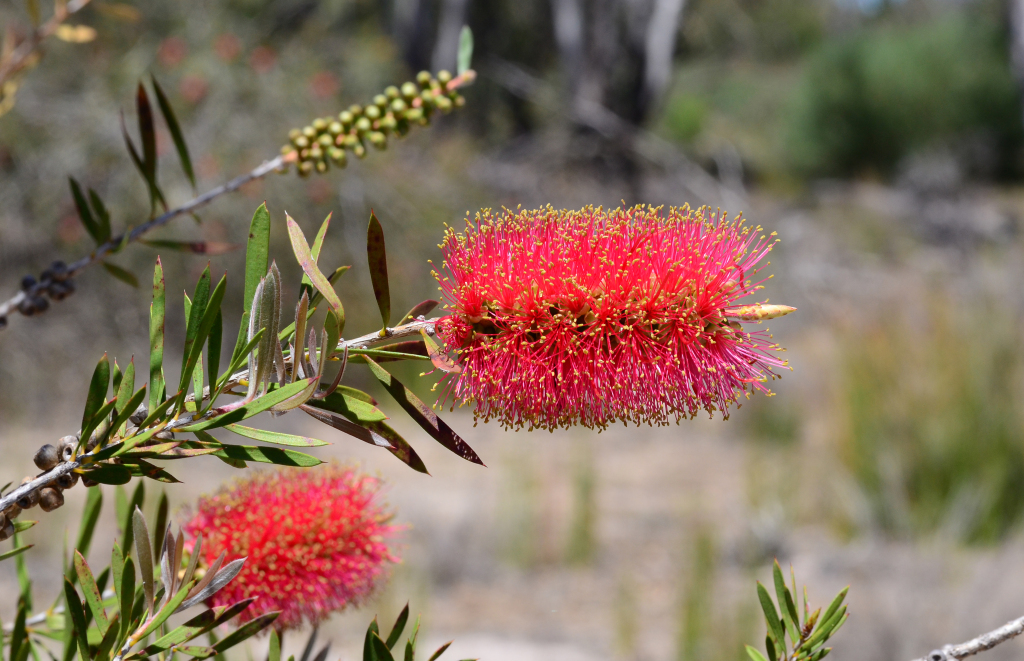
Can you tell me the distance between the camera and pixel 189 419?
1.68ft

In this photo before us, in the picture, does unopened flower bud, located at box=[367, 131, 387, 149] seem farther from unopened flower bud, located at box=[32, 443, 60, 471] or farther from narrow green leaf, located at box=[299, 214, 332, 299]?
unopened flower bud, located at box=[32, 443, 60, 471]

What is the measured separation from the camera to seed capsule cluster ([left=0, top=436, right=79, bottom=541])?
19.7 inches

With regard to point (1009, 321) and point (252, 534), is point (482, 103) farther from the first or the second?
point (252, 534)

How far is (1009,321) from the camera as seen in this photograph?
13.0ft

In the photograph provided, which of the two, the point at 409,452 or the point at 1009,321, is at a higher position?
the point at 1009,321

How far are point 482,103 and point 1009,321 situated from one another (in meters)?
9.29

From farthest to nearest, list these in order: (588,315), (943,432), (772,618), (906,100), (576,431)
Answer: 1. (906,100)
2. (576,431)
3. (943,432)
4. (588,315)
5. (772,618)

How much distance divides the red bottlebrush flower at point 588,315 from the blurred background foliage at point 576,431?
70 centimetres

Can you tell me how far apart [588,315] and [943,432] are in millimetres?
3729

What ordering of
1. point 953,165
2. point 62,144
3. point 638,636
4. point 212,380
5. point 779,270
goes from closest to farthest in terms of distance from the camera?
point 212,380, point 638,636, point 62,144, point 779,270, point 953,165

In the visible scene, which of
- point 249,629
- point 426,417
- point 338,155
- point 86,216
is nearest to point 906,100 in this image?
point 338,155

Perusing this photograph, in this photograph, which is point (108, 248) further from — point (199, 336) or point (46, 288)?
point (199, 336)

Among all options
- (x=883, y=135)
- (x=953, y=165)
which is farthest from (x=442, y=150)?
(x=883, y=135)

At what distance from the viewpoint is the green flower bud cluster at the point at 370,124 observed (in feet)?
2.72
